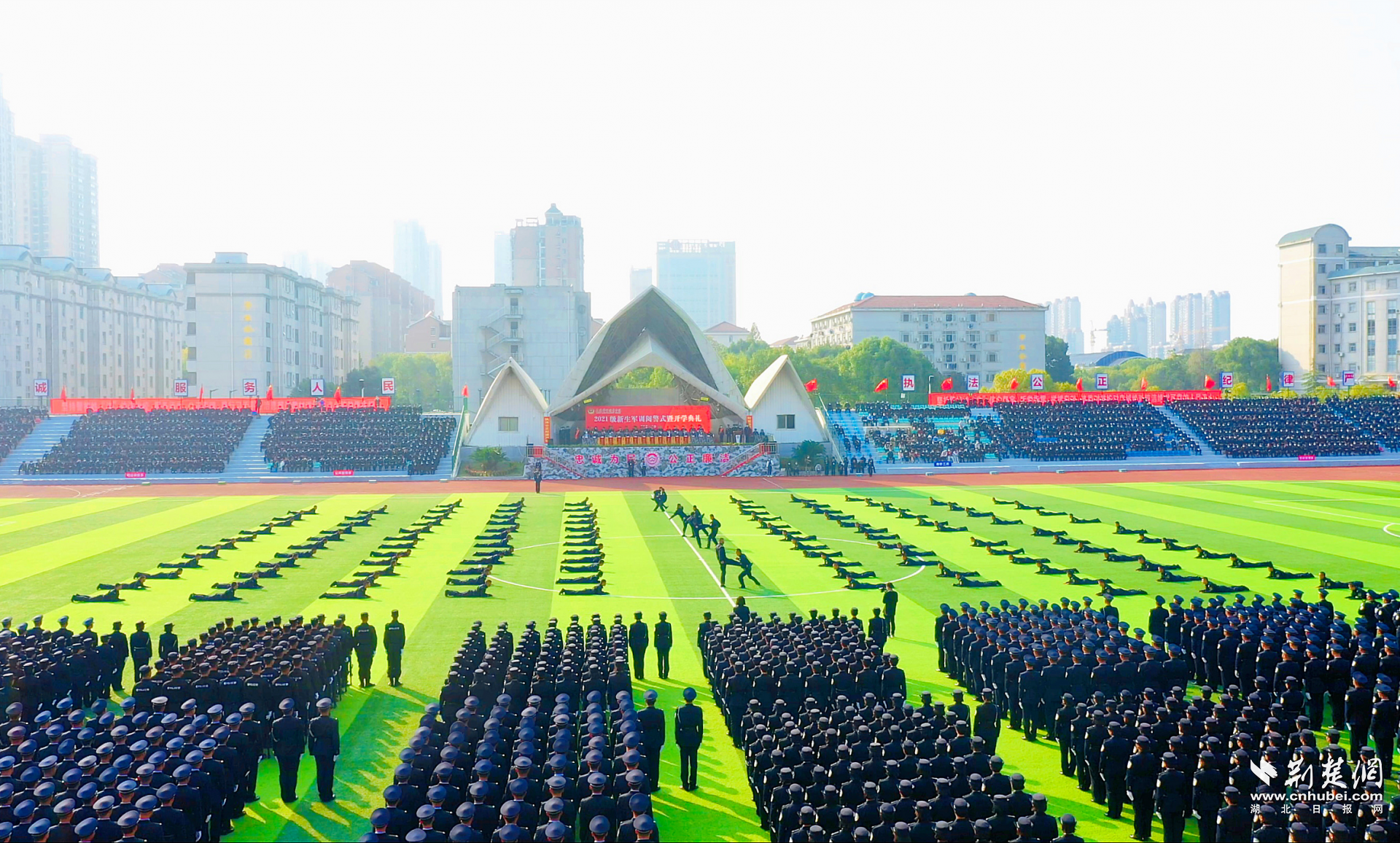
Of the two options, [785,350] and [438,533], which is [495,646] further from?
[785,350]

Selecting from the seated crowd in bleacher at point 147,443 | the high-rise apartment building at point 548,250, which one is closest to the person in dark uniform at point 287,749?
the seated crowd in bleacher at point 147,443

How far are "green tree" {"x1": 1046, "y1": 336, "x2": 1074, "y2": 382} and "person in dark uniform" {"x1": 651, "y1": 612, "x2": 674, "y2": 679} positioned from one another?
128834 millimetres

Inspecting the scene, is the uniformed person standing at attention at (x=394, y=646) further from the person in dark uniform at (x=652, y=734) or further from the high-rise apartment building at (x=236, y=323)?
Answer: the high-rise apartment building at (x=236, y=323)

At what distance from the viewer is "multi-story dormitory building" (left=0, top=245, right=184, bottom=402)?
98625 mm

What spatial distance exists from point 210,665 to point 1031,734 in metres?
13.2

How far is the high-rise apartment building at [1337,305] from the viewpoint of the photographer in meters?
119

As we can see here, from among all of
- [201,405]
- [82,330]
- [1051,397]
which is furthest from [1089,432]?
[82,330]

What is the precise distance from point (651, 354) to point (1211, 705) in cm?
5934

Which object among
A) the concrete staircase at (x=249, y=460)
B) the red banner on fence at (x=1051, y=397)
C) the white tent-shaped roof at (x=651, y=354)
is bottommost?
the concrete staircase at (x=249, y=460)

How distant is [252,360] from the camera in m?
101

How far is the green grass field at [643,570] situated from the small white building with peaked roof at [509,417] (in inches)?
746

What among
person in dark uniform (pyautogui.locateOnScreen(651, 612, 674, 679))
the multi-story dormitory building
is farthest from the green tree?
person in dark uniform (pyautogui.locateOnScreen(651, 612, 674, 679))

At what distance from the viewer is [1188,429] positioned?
252ft

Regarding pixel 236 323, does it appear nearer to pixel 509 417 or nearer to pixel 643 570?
pixel 509 417
